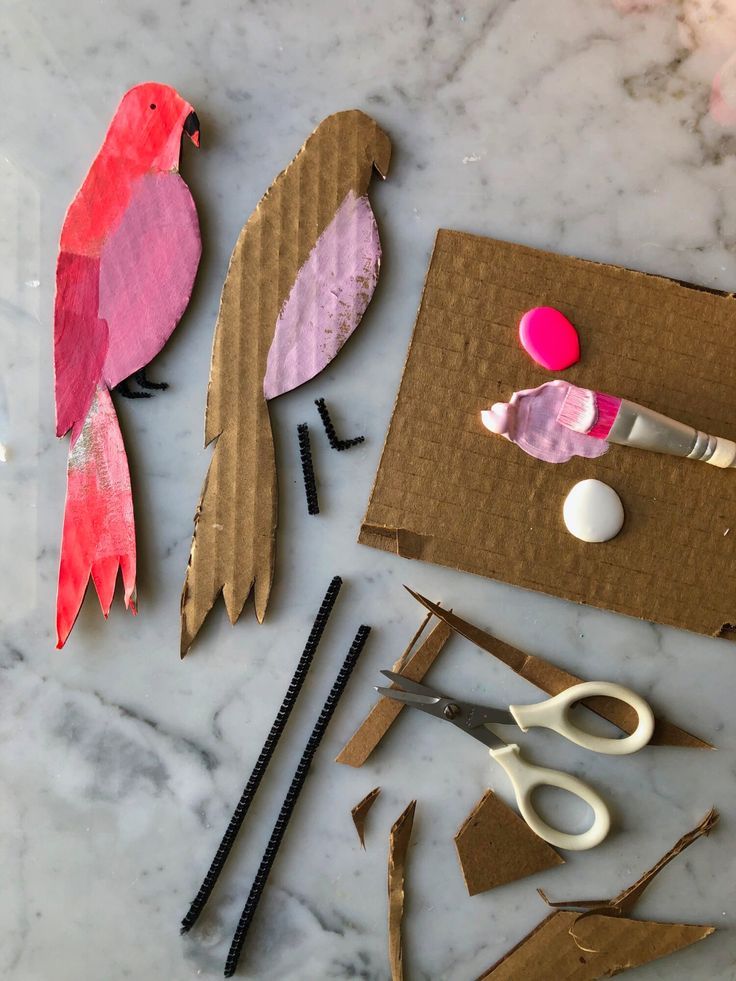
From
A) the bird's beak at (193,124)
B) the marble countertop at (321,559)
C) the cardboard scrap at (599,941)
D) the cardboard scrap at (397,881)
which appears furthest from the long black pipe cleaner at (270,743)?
the bird's beak at (193,124)

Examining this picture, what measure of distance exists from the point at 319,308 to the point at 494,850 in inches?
18.0

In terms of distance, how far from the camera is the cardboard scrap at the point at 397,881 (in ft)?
2.62

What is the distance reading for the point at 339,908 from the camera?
0.81m

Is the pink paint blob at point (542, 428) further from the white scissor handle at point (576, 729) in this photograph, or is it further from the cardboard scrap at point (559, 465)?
the white scissor handle at point (576, 729)

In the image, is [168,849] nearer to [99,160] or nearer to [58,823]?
[58,823]

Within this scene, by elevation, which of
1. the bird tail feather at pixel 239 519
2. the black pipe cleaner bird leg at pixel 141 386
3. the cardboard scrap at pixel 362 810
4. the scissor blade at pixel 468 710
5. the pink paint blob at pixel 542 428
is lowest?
the cardboard scrap at pixel 362 810

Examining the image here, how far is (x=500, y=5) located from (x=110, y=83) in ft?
1.06

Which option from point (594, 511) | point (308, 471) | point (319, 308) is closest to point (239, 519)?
point (308, 471)

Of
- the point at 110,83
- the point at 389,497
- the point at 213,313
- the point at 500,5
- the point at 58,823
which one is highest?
the point at 500,5

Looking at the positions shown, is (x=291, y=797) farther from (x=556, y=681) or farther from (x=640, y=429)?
(x=640, y=429)

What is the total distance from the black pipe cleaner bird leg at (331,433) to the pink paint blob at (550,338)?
0.16 meters

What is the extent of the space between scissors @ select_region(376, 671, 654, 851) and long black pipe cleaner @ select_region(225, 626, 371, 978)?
0.10 ft

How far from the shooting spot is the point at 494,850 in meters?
0.79

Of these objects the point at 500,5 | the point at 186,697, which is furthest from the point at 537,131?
the point at 186,697
